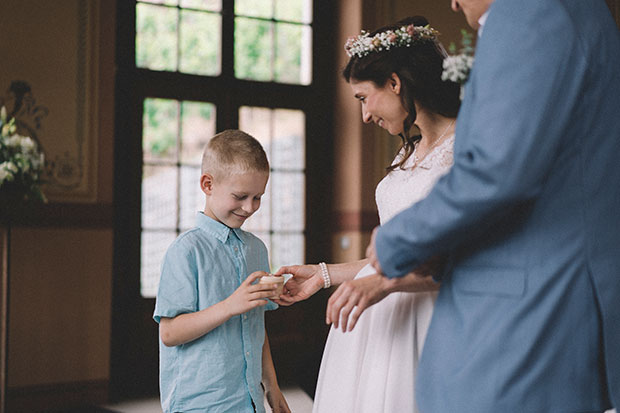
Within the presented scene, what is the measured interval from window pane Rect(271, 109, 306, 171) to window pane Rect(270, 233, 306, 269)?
601 mm

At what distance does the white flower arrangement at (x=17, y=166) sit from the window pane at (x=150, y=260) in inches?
47.6

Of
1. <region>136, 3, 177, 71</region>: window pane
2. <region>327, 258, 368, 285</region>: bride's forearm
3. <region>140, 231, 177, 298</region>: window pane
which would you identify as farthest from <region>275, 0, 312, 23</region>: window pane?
<region>327, 258, 368, 285</region>: bride's forearm

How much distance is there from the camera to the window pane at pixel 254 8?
17.7 ft

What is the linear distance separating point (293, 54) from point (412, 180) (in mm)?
4052

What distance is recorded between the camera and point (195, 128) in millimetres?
5211

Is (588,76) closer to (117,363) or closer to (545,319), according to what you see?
(545,319)

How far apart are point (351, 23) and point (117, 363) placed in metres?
3.35

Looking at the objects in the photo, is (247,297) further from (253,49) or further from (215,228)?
(253,49)

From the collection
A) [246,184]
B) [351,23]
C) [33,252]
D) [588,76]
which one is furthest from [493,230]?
[351,23]

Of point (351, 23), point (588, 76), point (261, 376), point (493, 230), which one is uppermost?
point (351, 23)

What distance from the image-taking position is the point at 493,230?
115cm

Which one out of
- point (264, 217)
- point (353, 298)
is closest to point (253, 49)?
point (264, 217)

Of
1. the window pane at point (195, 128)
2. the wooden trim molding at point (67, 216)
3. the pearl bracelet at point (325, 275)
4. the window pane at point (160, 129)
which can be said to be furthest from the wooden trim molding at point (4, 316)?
the pearl bracelet at point (325, 275)

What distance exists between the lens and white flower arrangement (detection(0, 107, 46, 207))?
3688mm
